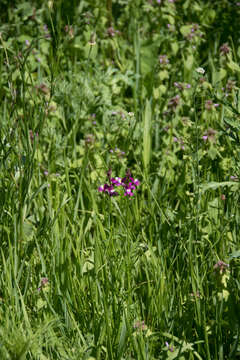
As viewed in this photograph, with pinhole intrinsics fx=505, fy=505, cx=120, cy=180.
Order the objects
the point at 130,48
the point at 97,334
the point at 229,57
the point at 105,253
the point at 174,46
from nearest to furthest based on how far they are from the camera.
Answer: the point at 97,334 < the point at 105,253 < the point at 229,57 < the point at 174,46 < the point at 130,48

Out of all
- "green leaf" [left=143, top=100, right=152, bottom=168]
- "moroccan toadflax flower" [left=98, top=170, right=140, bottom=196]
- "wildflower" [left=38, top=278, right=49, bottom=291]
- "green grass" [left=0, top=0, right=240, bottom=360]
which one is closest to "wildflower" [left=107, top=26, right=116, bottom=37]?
"green grass" [left=0, top=0, right=240, bottom=360]

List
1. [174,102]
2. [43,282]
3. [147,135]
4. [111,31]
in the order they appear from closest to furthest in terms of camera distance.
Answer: [43,282]
[147,135]
[174,102]
[111,31]

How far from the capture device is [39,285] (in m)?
1.88

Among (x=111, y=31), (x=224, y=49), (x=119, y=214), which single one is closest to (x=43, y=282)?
(x=119, y=214)

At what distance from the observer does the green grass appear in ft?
5.58

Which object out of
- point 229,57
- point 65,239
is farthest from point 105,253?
point 229,57

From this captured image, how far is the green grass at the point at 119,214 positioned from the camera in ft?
5.58

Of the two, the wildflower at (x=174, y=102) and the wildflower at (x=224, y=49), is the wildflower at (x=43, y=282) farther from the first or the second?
the wildflower at (x=224, y=49)

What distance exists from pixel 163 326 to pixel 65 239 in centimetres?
51

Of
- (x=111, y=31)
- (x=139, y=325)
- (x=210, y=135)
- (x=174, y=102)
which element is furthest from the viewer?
(x=111, y=31)

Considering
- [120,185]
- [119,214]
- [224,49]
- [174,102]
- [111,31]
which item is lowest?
[119,214]

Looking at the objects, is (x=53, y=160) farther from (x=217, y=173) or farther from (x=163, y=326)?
(x=163, y=326)

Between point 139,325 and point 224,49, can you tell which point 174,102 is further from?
point 139,325

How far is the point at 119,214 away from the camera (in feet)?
7.07
